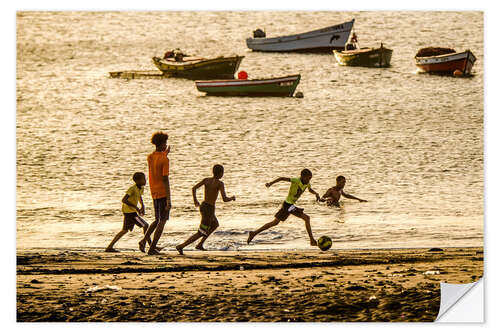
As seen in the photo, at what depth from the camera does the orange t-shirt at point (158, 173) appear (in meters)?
9.88

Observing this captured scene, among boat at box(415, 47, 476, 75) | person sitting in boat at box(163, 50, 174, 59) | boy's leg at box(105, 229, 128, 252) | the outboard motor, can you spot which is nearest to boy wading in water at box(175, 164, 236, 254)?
boy's leg at box(105, 229, 128, 252)

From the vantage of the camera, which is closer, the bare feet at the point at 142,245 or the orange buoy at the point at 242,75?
the bare feet at the point at 142,245

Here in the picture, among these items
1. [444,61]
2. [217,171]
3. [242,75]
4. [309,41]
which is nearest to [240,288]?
[217,171]

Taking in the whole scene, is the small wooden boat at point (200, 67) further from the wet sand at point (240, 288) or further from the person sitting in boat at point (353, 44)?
the wet sand at point (240, 288)

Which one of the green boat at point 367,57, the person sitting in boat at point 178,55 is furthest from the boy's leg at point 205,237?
the green boat at point 367,57

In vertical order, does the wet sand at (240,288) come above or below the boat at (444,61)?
below

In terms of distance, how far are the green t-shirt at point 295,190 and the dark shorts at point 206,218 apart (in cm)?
91

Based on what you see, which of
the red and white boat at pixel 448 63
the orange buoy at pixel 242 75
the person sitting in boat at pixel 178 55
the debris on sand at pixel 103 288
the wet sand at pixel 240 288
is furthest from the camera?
the orange buoy at pixel 242 75

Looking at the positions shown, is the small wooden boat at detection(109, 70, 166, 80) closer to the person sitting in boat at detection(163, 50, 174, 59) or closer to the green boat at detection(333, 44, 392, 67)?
the person sitting in boat at detection(163, 50, 174, 59)

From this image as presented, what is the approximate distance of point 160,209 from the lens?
32.6ft

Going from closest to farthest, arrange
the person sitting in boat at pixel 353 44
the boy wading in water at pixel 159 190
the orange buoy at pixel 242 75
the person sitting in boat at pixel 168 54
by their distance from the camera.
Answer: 1. the boy wading in water at pixel 159 190
2. the person sitting in boat at pixel 353 44
3. the person sitting in boat at pixel 168 54
4. the orange buoy at pixel 242 75
